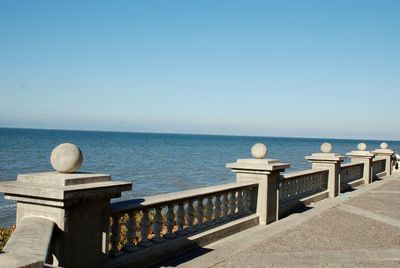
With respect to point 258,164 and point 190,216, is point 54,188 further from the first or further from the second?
point 258,164

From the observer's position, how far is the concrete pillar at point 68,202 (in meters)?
4.49

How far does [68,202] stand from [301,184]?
885cm

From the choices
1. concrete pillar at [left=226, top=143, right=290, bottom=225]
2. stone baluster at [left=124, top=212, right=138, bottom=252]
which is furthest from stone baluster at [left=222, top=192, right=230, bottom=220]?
stone baluster at [left=124, top=212, right=138, bottom=252]

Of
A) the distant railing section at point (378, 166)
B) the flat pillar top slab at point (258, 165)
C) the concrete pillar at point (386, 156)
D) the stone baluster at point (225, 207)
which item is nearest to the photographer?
the stone baluster at point (225, 207)

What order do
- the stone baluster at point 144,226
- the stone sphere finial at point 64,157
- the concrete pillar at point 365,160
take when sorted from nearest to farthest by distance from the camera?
the stone sphere finial at point 64,157 < the stone baluster at point 144,226 < the concrete pillar at point 365,160

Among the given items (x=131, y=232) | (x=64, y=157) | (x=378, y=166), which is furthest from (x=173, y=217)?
(x=378, y=166)

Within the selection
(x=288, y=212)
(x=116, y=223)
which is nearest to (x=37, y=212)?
(x=116, y=223)

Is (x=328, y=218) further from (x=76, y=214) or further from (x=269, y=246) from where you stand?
(x=76, y=214)

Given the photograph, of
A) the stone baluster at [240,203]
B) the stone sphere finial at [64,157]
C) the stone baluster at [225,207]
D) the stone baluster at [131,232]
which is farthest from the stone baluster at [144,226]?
the stone baluster at [240,203]

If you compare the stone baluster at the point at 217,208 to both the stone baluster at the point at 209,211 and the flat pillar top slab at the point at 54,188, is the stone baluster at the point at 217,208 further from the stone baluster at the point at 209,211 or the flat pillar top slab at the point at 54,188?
the flat pillar top slab at the point at 54,188

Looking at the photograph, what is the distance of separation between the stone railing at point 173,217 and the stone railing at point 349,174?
7.71 meters

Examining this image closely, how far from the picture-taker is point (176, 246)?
21.7ft

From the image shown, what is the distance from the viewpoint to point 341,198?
1372 centimetres

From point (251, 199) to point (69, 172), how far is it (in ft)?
16.7
